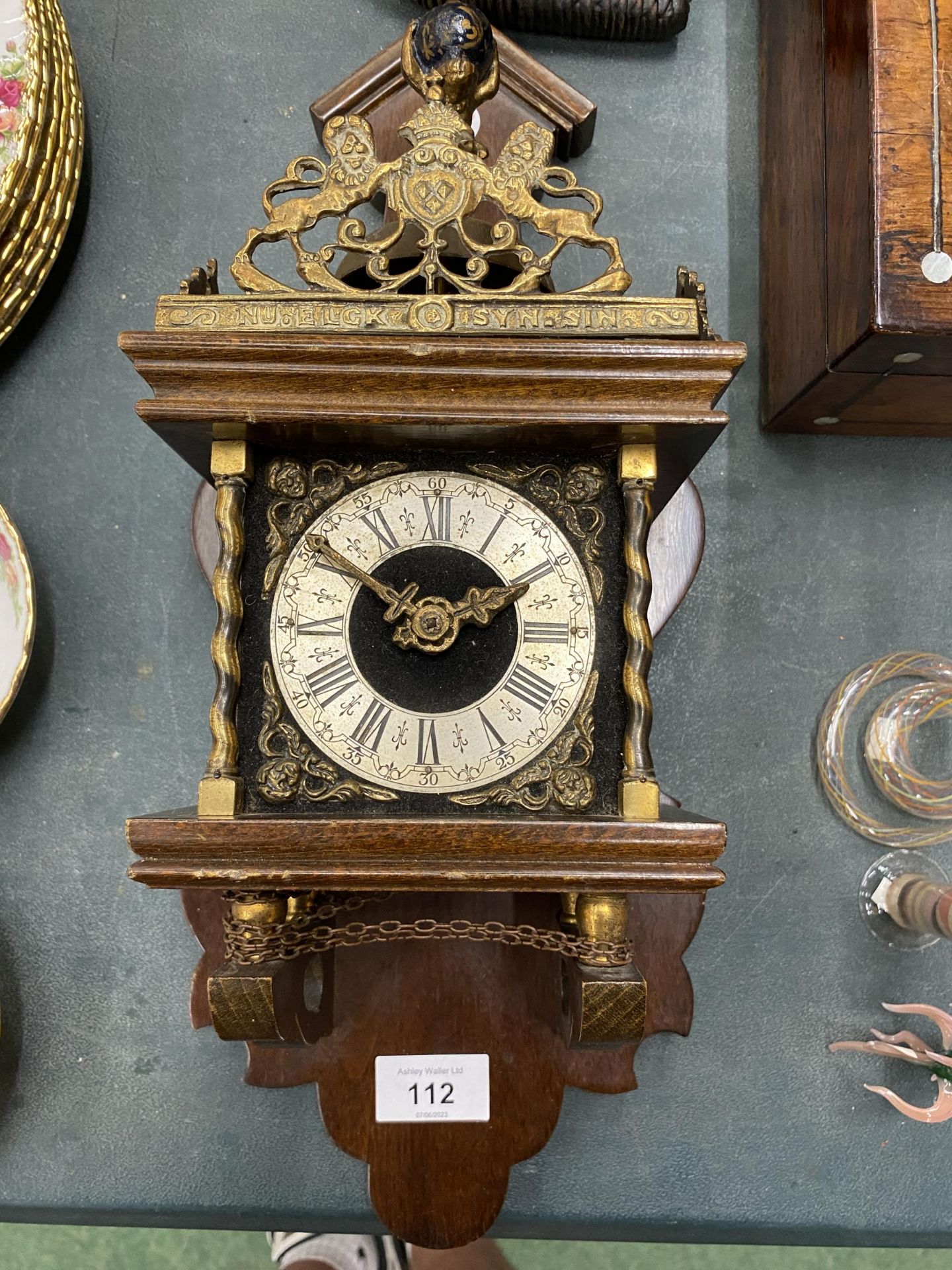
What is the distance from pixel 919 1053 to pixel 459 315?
976mm

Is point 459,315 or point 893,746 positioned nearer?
point 459,315

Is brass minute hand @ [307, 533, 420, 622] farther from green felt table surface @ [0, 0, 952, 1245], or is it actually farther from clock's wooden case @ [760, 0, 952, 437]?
clock's wooden case @ [760, 0, 952, 437]

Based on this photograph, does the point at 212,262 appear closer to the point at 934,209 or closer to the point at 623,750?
the point at 623,750

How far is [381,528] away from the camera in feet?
2.70

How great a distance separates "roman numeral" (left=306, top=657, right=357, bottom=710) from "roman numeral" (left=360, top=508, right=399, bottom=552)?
104 mm

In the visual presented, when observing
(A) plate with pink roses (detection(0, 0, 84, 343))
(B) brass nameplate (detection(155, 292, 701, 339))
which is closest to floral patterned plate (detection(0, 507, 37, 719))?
(A) plate with pink roses (detection(0, 0, 84, 343))

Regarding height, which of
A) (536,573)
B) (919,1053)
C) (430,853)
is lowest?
(919,1053)

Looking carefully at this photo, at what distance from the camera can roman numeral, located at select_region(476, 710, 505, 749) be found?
80 cm

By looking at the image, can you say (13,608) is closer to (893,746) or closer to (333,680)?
(333,680)

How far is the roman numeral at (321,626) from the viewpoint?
0.81m

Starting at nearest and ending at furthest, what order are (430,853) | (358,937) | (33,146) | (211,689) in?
1. (430,853)
2. (358,937)
3. (33,146)
4. (211,689)

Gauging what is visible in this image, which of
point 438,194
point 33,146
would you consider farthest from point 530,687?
point 33,146

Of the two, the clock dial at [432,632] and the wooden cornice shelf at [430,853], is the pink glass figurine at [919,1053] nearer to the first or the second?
the wooden cornice shelf at [430,853]

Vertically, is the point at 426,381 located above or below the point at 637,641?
above
